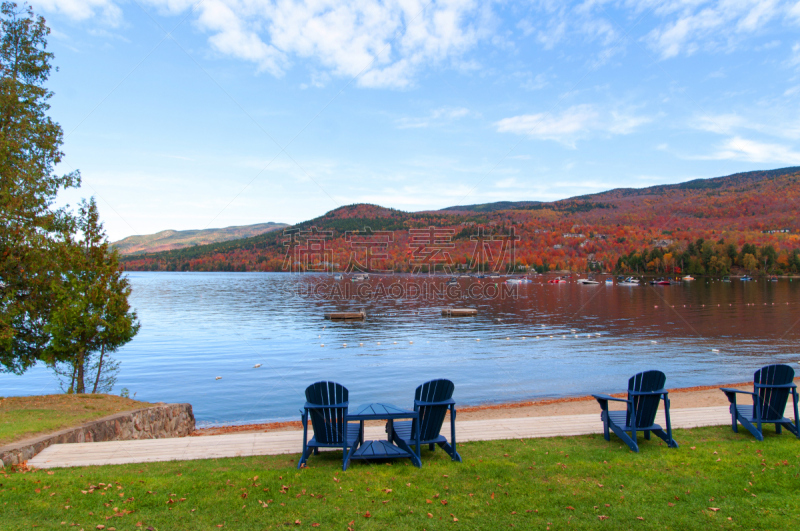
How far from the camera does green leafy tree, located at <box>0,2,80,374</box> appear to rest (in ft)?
36.1

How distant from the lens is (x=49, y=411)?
337 inches

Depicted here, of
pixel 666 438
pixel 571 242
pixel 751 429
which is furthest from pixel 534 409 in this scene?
pixel 571 242

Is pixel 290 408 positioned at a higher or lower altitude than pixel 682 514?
lower

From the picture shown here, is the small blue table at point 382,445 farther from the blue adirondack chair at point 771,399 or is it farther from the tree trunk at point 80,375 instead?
the tree trunk at point 80,375

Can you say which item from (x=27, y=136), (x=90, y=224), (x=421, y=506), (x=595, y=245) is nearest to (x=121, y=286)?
(x=90, y=224)

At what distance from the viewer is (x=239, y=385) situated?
60.0ft

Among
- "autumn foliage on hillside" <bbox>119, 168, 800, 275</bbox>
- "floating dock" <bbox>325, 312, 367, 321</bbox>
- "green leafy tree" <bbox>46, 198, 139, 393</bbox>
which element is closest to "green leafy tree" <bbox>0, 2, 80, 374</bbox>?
"green leafy tree" <bbox>46, 198, 139, 393</bbox>

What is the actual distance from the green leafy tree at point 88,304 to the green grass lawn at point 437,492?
743cm

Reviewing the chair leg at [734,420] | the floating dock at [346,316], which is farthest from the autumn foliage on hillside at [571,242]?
the chair leg at [734,420]

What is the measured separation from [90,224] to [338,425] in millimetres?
11045

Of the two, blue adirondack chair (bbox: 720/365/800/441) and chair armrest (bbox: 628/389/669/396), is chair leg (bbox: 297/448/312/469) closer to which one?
chair armrest (bbox: 628/389/669/396)

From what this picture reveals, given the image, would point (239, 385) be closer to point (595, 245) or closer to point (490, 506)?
point (490, 506)

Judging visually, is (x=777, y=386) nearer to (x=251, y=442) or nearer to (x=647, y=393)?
(x=647, y=393)

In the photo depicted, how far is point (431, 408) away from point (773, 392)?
5.17 meters
